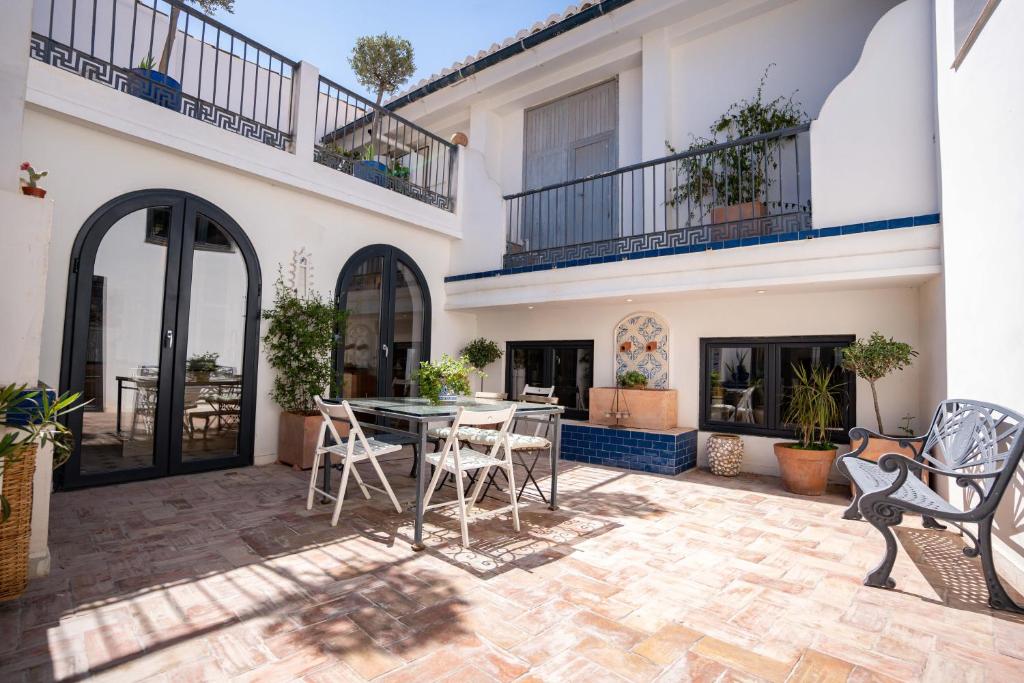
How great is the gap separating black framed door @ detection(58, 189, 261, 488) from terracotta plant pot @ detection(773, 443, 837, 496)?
560 centimetres

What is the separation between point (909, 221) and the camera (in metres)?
4.38

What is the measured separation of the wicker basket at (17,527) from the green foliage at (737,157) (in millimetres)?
6278

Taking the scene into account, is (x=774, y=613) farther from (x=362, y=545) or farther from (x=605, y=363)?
(x=605, y=363)

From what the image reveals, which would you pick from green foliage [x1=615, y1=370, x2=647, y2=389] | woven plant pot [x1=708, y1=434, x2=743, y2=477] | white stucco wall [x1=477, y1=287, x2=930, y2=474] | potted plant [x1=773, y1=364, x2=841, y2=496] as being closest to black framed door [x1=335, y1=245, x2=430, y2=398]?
white stucco wall [x1=477, y1=287, x2=930, y2=474]

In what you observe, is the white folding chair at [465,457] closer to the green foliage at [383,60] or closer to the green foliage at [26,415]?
the green foliage at [26,415]

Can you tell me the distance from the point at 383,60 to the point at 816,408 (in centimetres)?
873

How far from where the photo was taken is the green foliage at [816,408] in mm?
5020

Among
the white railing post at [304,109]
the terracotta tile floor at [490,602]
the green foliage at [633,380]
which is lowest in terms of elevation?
the terracotta tile floor at [490,602]

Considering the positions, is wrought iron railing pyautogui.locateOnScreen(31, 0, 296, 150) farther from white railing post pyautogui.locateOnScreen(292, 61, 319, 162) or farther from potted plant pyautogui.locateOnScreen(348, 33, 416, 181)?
potted plant pyautogui.locateOnScreen(348, 33, 416, 181)

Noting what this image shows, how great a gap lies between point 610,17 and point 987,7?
5159mm

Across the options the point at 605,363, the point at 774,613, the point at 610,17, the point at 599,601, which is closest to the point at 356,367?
the point at 605,363

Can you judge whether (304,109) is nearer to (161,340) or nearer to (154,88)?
(154,88)

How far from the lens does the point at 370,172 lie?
6871 mm

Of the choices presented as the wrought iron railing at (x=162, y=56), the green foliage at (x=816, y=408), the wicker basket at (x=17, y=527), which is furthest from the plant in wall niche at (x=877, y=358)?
the wrought iron railing at (x=162, y=56)
